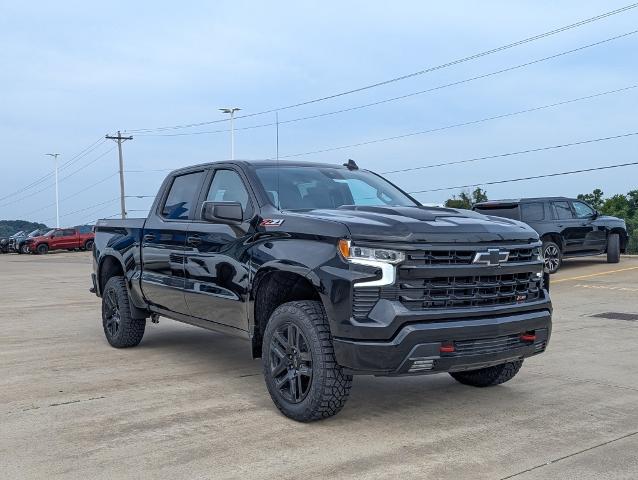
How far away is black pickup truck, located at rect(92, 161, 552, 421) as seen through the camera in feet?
14.3

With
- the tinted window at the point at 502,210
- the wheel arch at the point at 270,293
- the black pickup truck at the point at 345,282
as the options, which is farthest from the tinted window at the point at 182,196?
A: the tinted window at the point at 502,210

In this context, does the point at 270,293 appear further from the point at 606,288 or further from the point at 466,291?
the point at 606,288

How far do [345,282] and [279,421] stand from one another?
1175 millimetres

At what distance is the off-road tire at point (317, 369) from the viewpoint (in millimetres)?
4527

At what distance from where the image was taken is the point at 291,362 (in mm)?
4820

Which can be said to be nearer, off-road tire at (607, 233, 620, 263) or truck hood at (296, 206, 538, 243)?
truck hood at (296, 206, 538, 243)

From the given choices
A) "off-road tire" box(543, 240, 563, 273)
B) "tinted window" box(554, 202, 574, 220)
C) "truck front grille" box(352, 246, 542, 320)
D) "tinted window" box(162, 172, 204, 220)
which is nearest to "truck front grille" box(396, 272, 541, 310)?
"truck front grille" box(352, 246, 542, 320)

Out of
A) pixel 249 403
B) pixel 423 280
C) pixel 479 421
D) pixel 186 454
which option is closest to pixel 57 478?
pixel 186 454

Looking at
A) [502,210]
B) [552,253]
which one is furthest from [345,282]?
[552,253]

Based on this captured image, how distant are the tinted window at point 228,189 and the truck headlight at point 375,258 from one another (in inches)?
53.3

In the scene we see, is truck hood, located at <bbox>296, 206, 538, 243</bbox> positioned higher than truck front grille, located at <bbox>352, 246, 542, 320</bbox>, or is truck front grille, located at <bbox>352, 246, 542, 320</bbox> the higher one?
truck hood, located at <bbox>296, 206, 538, 243</bbox>

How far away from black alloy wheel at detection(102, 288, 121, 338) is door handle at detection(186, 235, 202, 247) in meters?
1.86

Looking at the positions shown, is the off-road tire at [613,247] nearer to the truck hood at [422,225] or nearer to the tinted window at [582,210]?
the tinted window at [582,210]

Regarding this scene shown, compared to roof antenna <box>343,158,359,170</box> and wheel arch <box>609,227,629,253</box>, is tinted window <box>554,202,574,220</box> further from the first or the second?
roof antenna <box>343,158,359,170</box>
